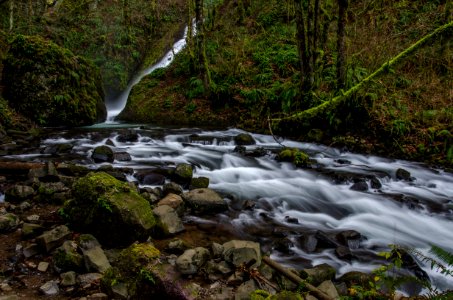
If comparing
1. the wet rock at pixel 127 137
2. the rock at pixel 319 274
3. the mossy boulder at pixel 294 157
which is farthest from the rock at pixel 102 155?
the rock at pixel 319 274

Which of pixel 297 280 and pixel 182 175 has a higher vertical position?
pixel 182 175

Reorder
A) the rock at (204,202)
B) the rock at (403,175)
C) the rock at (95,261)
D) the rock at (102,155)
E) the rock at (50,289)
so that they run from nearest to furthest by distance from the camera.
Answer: the rock at (50,289), the rock at (95,261), the rock at (204,202), the rock at (102,155), the rock at (403,175)

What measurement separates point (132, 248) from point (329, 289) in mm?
2015

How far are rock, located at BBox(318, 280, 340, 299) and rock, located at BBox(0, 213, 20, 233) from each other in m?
3.70

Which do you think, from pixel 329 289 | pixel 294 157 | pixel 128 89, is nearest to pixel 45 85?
pixel 128 89

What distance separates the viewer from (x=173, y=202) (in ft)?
17.9

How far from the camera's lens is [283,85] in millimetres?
11977

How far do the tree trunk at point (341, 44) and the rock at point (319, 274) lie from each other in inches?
296

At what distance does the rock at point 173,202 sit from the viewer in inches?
213

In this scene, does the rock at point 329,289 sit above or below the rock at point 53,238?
below

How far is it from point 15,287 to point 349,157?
8.19 meters

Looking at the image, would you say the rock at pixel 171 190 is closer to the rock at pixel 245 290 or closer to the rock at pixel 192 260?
the rock at pixel 192 260

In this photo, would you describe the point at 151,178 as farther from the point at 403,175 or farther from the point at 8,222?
the point at 403,175

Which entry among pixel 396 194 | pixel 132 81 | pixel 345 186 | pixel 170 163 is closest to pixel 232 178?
pixel 170 163
